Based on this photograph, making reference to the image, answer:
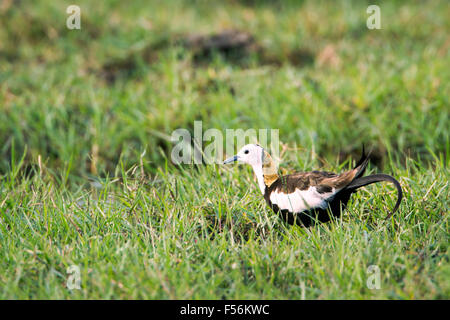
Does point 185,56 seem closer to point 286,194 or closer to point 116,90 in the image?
point 116,90

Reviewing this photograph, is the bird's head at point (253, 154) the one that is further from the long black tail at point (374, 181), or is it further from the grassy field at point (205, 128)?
the long black tail at point (374, 181)

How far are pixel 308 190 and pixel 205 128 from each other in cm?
215

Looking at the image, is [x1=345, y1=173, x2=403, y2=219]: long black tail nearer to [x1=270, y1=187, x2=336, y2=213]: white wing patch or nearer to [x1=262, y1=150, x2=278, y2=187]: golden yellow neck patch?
[x1=270, y1=187, x2=336, y2=213]: white wing patch

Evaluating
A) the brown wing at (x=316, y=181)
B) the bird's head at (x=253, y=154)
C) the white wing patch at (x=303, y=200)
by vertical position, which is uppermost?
the bird's head at (x=253, y=154)

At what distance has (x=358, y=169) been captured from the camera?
A: 2.66 metres

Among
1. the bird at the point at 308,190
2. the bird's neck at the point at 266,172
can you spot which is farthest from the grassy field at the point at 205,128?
the bird's neck at the point at 266,172

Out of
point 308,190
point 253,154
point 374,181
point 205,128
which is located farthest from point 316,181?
point 205,128

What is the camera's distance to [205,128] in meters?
4.79

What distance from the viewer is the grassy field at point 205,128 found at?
8.43ft

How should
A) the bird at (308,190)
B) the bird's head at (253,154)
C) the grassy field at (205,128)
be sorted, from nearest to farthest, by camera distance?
1. the grassy field at (205,128)
2. the bird at (308,190)
3. the bird's head at (253,154)

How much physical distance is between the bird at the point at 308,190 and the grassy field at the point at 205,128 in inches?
4.0

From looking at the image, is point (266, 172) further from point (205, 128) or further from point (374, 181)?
point (205, 128)
